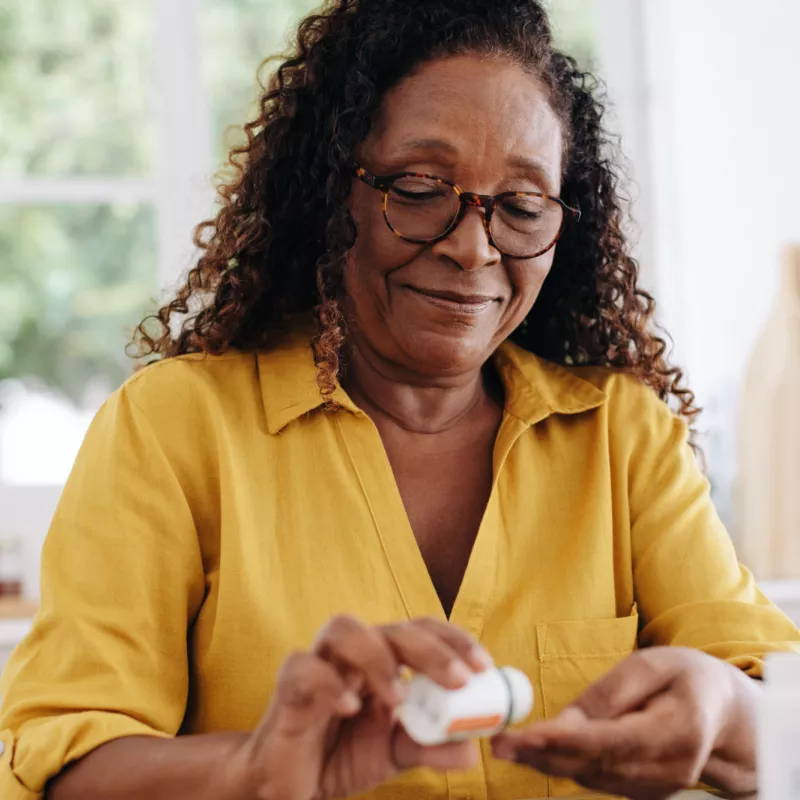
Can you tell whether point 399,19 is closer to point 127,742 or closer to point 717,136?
point 127,742

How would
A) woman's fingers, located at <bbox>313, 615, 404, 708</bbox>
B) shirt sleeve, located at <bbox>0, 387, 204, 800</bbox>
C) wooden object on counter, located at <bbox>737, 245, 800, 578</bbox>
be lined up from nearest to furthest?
woman's fingers, located at <bbox>313, 615, 404, 708</bbox> < shirt sleeve, located at <bbox>0, 387, 204, 800</bbox> < wooden object on counter, located at <bbox>737, 245, 800, 578</bbox>

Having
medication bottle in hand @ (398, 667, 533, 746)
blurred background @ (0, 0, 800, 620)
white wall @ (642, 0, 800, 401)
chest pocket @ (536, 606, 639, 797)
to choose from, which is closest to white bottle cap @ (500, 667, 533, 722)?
medication bottle in hand @ (398, 667, 533, 746)

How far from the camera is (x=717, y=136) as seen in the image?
2707 millimetres

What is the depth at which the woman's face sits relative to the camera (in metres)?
1.31

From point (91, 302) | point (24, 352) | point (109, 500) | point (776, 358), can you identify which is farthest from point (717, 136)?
point (109, 500)

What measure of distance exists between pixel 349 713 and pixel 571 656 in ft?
1.76

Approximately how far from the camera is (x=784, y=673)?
77cm

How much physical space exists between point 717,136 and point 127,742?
2.13m

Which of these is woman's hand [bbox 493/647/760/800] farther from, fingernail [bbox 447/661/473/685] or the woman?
fingernail [bbox 447/661/473/685]

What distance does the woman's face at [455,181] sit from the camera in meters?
1.31

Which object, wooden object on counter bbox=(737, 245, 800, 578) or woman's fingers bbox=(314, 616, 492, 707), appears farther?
wooden object on counter bbox=(737, 245, 800, 578)

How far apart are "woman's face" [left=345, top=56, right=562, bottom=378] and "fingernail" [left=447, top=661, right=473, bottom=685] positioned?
1.96 feet

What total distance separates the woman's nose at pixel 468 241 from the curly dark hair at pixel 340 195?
121 mm

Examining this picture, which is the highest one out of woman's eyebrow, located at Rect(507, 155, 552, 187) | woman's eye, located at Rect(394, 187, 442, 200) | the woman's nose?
woman's eyebrow, located at Rect(507, 155, 552, 187)
